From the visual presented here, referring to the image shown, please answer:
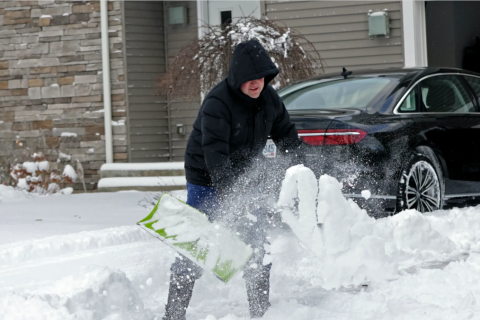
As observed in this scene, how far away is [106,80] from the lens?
12.0 m

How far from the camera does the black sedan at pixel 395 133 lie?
5.91 meters

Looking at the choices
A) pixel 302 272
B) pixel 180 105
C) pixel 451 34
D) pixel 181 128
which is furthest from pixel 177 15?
pixel 302 272

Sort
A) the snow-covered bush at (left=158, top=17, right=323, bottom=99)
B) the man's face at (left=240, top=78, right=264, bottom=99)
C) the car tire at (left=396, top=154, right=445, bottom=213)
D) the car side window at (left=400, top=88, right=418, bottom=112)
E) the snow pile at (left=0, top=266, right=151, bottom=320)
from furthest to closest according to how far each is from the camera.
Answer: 1. the snow-covered bush at (left=158, top=17, right=323, bottom=99)
2. the car side window at (left=400, top=88, right=418, bottom=112)
3. the car tire at (left=396, top=154, right=445, bottom=213)
4. the man's face at (left=240, top=78, right=264, bottom=99)
5. the snow pile at (left=0, top=266, right=151, bottom=320)

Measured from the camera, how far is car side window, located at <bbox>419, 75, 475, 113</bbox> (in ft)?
22.3

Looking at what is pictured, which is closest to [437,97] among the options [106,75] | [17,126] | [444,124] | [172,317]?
[444,124]

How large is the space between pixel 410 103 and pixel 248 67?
3046 millimetres

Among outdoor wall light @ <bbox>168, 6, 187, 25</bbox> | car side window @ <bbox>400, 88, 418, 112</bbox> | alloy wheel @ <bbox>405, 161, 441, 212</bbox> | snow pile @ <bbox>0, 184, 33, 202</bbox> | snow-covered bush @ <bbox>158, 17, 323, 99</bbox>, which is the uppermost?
outdoor wall light @ <bbox>168, 6, 187, 25</bbox>

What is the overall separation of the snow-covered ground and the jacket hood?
537mm

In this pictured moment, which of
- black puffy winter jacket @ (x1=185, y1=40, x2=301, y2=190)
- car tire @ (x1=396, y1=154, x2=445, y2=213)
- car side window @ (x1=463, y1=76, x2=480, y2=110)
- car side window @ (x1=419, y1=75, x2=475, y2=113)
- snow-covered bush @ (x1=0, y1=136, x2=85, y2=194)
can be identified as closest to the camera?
black puffy winter jacket @ (x1=185, y1=40, x2=301, y2=190)

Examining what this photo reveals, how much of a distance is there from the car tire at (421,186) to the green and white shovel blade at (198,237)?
2614 millimetres

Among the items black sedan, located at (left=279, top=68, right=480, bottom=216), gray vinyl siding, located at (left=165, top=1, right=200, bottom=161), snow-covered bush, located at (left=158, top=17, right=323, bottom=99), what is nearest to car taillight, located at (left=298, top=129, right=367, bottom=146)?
black sedan, located at (left=279, top=68, right=480, bottom=216)

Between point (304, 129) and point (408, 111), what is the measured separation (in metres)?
1.05

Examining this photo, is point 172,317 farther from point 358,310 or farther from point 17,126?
point 17,126

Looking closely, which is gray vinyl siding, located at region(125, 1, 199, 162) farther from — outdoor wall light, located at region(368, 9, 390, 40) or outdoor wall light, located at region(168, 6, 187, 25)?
outdoor wall light, located at region(368, 9, 390, 40)
